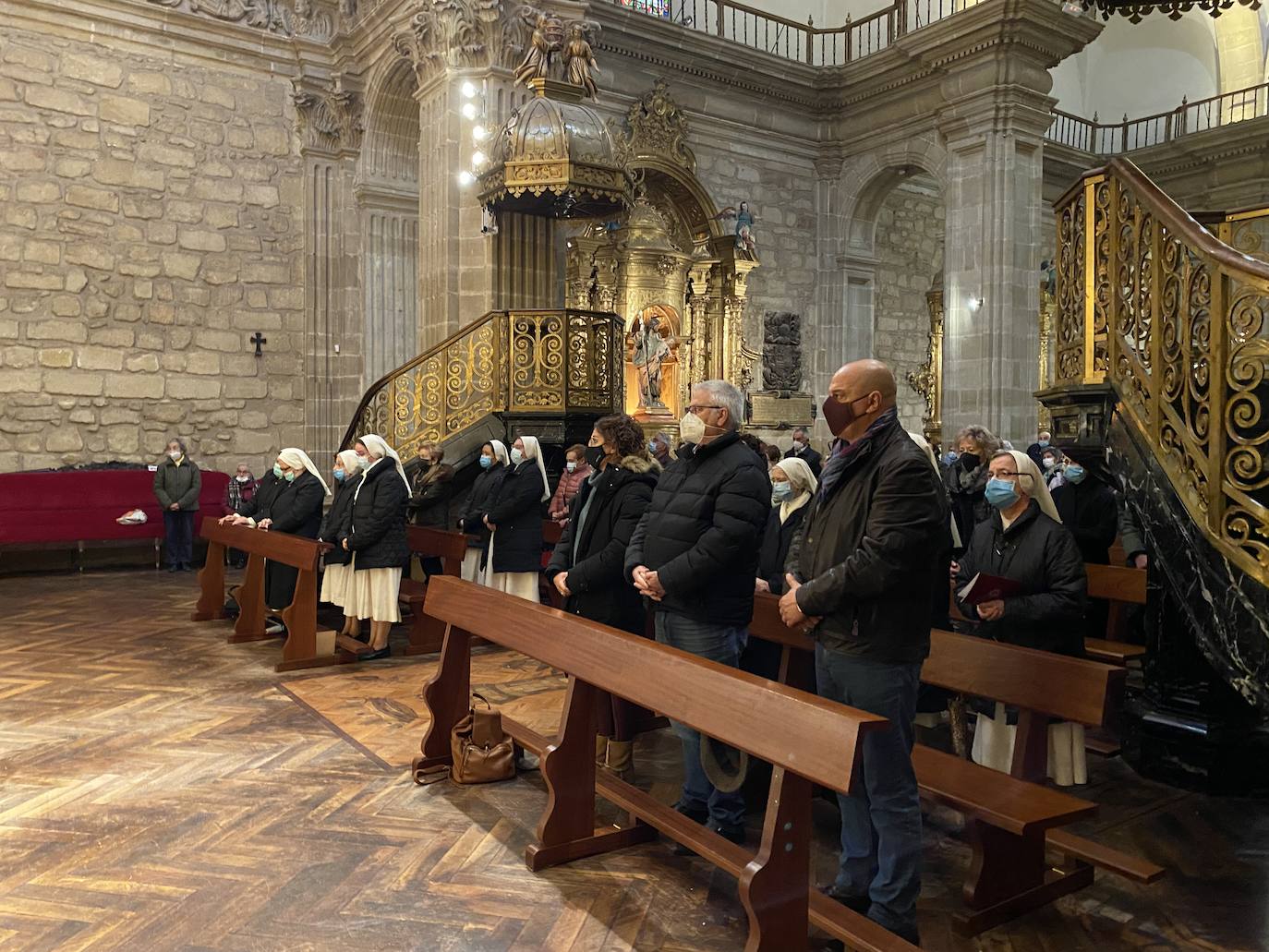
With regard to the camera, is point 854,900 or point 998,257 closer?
point 854,900

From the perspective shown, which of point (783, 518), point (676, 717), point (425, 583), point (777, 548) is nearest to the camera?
point (676, 717)

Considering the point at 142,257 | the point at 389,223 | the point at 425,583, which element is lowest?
the point at 425,583

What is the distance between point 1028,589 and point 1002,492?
432mm

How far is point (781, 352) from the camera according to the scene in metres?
15.3

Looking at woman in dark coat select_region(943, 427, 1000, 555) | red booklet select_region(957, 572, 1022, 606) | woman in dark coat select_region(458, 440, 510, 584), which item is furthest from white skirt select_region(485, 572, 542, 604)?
A: red booklet select_region(957, 572, 1022, 606)

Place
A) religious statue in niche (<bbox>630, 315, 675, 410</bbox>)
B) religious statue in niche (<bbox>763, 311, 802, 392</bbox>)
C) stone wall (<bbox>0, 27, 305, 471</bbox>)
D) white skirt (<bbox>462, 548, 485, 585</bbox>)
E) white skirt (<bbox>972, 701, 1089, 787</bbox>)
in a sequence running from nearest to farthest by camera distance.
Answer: white skirt (<bbox>972, 701, 1089, 787</bbox>) → white skirt (<bbox>462, 548, 485, 585</bbox>) → stone wall (<bbox>0, 27, 305, 471</bbox>) → religious statue in niche (<bbox>630, 315, 675, 410</bbox>) → religious statue in niche (<bbox>763, 311, 802, 392</bbox>)

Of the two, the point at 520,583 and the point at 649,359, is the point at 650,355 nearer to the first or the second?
the point at 649,359

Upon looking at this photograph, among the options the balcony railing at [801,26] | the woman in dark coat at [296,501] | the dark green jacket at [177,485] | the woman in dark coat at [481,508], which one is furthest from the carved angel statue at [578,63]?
the dark green jacket at [177,485]

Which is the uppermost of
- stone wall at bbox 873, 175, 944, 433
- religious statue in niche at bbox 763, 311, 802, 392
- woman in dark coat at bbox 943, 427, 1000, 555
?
stone wall at bbox 873, 175, 944, 433

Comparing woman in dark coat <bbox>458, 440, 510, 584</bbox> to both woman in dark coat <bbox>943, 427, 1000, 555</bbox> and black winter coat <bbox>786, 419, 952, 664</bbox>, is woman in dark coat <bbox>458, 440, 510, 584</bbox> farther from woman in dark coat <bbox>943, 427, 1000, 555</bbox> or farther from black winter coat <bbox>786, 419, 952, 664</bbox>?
black winter coat <bbox>786, 419, 952, 664</bbox>

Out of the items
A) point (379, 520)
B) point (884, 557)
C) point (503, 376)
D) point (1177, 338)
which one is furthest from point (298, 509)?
point (1177, 338)

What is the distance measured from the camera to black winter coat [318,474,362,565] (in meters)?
6.51

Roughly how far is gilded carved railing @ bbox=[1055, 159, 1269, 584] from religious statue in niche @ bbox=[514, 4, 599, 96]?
5.98 meters

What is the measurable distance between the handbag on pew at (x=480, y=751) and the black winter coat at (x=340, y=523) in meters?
2.61
